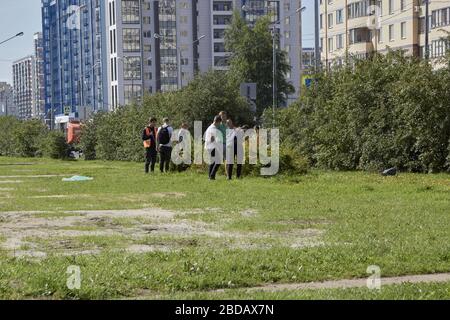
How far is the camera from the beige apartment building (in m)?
71.8

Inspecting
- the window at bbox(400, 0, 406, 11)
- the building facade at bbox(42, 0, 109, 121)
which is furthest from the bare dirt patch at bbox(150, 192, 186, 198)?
the building facade at bbox(42, 0, 109, 121)

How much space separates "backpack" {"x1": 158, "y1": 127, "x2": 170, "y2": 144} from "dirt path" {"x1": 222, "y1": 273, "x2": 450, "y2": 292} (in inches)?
658

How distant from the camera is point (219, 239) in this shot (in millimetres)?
9594

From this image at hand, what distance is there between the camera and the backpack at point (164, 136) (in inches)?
924

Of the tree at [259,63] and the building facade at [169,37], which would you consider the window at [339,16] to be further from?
the building facade at [169,37]

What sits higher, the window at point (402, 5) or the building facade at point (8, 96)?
the window at point (402, 5)

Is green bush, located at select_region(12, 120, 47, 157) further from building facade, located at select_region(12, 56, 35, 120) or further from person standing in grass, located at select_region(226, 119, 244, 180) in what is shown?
building facade, located at select_region(12, 56, 35, 120)

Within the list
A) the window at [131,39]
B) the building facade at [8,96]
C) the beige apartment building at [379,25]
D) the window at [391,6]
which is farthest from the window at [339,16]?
the building facade at [8,96]

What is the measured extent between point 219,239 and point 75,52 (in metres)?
124

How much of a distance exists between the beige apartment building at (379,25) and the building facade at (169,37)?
2573cm

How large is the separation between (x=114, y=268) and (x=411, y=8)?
235ft

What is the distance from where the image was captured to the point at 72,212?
12633 millimetres
